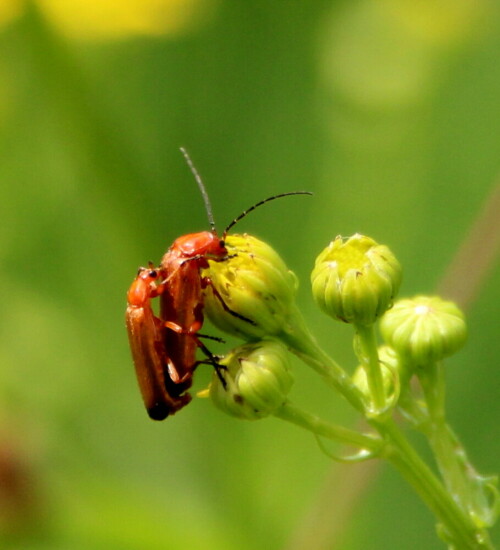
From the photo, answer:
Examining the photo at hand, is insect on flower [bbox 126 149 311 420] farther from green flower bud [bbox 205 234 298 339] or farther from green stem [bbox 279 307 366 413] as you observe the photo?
green stem [bbox 279 307 366 413]

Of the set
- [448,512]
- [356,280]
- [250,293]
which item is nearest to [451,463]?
[448,512]

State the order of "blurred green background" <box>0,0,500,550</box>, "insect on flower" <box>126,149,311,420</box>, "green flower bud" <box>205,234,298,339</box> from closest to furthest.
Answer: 1. "green flower bud" <box>205,234,298,339</box>
2. "insect on flower" <box>126,149,311,420</box>
3. "blurred green background" <box>0,0,500,550</box>

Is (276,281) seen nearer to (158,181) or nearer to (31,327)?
(158,181)

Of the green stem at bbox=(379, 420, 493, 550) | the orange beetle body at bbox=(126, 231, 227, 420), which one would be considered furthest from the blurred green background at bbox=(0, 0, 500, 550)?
the green stem at bbox=(379, 420, 493, 550)

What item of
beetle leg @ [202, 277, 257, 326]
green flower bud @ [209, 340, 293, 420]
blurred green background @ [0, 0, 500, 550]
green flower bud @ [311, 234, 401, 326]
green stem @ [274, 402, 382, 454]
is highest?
green flower bud @ [311, 234, 401, 326]

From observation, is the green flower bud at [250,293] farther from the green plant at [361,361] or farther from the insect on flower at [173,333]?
the insect on flower at [173,333]

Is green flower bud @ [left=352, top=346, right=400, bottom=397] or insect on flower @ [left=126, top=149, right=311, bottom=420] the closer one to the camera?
green flower bud @ [left=352, top=346, right=400, bottom=397]

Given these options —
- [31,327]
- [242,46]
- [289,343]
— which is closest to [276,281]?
[289,343]
